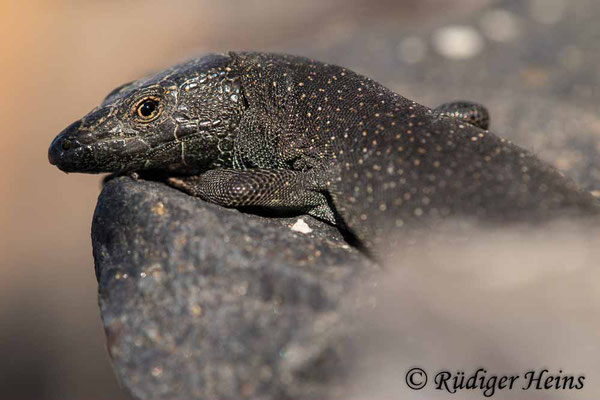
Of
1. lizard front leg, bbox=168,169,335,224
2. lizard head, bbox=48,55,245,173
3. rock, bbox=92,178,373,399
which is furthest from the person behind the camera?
lizard head, bbox=48,55,245,173

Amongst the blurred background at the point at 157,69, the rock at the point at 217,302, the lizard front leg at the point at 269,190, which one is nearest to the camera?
the rock at the point at 217,302

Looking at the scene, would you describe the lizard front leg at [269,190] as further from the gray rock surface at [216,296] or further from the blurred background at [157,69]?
the blurred background at [157,69]

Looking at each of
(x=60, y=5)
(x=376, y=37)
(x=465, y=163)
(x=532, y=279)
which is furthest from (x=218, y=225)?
(x=60, y=5)

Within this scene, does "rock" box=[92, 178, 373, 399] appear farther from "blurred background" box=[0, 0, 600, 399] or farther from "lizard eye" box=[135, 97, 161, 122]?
"blurred background" box=[0, 0, 600, 399]

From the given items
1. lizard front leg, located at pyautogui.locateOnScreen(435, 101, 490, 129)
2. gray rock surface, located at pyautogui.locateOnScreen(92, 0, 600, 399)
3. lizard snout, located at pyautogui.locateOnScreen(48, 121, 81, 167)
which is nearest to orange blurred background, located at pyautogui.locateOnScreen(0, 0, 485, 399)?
lizard snout, located at pyautogui.locateOnScreen(48, 121, 81, 167)

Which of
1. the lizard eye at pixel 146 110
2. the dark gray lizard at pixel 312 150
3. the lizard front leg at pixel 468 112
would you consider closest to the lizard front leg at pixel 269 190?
the dark gray lizard at pixel 312 150

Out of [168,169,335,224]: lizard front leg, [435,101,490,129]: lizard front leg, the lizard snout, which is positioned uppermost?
[435,101,490,129]: lizard front leg

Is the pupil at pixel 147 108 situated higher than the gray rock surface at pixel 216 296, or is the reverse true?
the pupil at pixel 147 108
